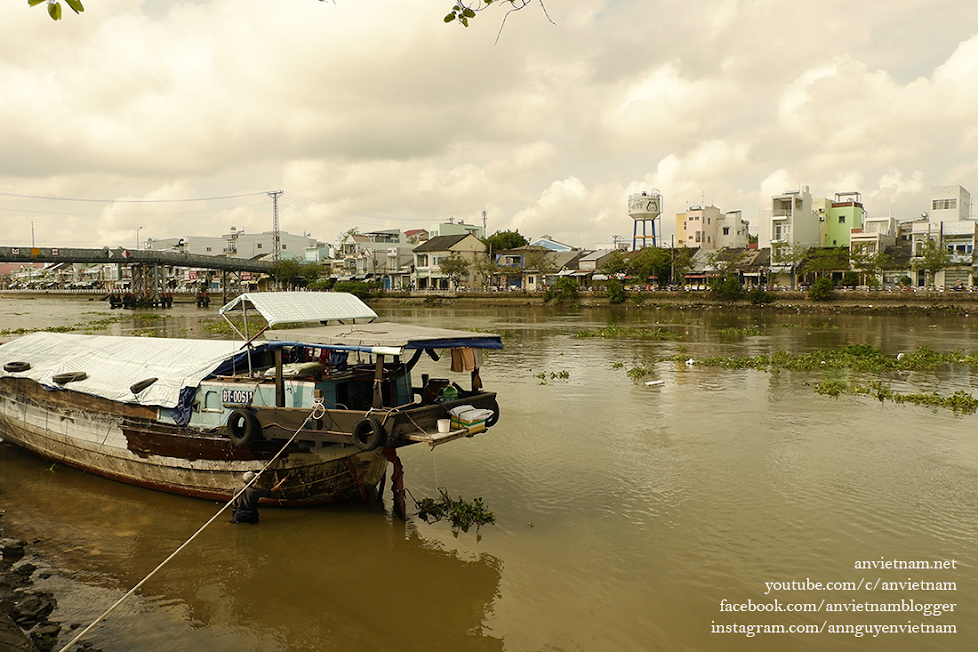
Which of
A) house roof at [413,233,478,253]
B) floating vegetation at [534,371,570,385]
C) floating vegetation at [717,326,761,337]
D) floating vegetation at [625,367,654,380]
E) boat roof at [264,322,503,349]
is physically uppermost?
house roof at [413,233,478,253]

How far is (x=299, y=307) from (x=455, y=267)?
235 feet

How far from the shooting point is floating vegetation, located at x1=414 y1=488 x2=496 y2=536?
32.4ft

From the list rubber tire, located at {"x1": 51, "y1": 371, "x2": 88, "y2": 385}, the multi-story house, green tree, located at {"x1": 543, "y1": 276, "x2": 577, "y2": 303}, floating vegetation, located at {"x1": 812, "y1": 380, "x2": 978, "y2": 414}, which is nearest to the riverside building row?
the multi-story house

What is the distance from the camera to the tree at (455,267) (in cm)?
8238

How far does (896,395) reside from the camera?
18.6 metres

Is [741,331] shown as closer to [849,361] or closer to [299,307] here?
[849,361]

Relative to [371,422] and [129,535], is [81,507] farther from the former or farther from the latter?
[371,422]

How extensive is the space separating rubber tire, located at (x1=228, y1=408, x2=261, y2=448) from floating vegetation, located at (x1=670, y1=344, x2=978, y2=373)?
2037cm

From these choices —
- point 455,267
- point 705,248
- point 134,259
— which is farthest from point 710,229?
point 134,259

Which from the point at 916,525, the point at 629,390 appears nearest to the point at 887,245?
the point at 629,390

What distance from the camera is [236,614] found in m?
7.62

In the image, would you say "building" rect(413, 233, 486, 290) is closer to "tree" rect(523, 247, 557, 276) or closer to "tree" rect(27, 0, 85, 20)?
"tree" rect(523, 247, 557, 276)

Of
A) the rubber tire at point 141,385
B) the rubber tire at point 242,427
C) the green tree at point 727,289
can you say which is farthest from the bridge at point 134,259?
the rubber tire at point 242,427

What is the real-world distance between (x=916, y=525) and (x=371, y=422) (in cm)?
867
